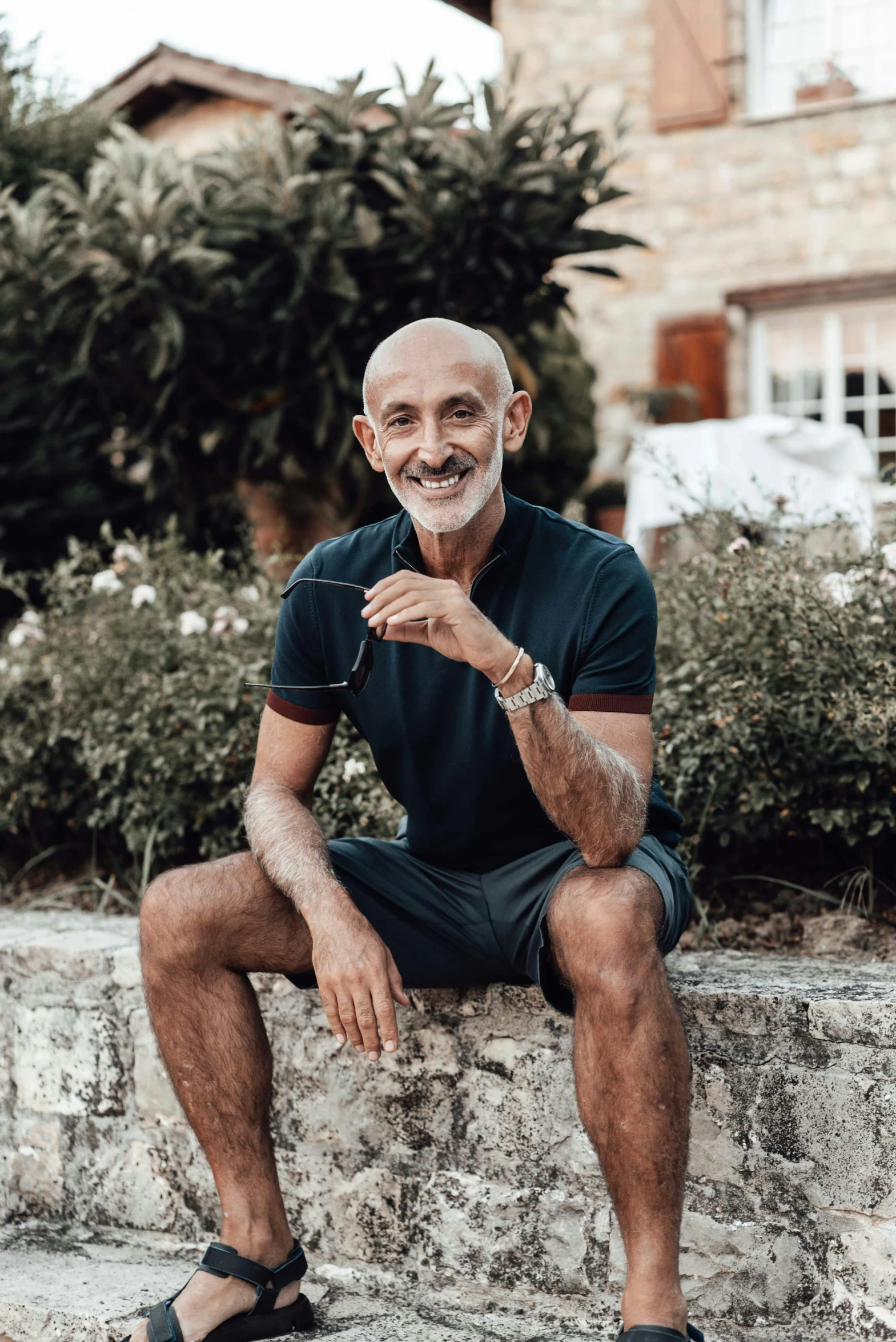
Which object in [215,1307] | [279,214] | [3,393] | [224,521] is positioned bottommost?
[215,1307]

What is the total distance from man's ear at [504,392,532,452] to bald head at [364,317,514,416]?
0.03 m

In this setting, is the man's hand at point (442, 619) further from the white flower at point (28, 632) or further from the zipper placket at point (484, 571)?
the white flower at point (28, 632)

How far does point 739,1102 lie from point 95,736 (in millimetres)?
2121

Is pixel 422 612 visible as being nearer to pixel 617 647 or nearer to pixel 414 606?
pixel 414 606

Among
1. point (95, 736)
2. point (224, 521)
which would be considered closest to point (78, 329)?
point (224, 521)

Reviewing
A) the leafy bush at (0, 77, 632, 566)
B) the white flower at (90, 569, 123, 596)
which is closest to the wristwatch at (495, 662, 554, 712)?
the white flower at (90, 569, 123, 596)

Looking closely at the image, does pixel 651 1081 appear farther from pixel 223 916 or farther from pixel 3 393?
pixel 3 393

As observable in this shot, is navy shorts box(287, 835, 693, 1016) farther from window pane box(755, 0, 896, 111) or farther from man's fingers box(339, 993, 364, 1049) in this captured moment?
window pane box(755, 0, 896, 111)

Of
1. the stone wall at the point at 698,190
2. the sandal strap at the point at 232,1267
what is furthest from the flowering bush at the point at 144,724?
the stone wall at the point at 698,190

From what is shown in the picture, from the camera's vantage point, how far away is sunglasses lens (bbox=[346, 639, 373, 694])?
206cm

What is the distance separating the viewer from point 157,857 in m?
3.61

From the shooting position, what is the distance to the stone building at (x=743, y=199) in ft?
29.8

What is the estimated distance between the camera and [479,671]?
2.14m

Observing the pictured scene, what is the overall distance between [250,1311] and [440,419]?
1.49m
